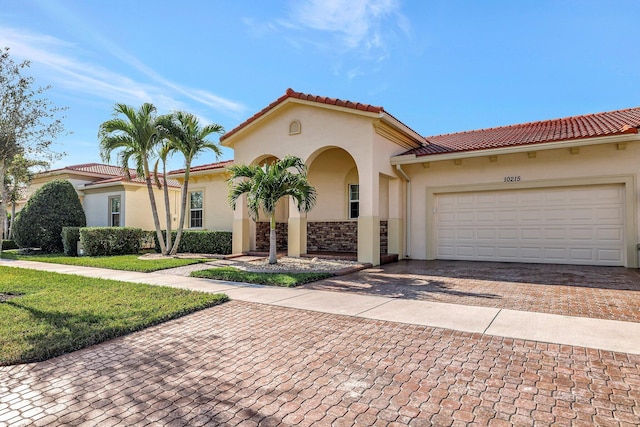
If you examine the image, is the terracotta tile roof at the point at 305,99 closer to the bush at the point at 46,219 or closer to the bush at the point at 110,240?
the bush at the point at 110,240

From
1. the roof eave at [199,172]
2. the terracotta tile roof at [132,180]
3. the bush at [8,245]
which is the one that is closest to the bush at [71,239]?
the terracotta tile roof at [132,180]

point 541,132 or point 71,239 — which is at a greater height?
point 541,132

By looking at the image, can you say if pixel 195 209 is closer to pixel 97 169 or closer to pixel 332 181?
pixel 332 181

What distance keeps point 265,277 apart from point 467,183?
7995 millimetres

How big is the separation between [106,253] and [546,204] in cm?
1704

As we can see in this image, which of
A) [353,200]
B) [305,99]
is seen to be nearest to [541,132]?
[353,200]

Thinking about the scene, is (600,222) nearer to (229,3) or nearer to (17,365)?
(229,3)

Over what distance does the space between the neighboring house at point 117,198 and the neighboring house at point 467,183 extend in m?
9.19

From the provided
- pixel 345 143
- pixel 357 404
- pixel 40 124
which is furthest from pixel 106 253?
pixel 357 404

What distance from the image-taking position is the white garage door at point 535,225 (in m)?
11.3

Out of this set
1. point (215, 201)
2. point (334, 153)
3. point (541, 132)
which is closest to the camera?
point (541, 132)

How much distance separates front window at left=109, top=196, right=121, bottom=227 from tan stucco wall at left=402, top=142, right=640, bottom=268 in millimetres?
16847

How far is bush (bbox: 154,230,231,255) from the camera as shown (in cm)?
1622

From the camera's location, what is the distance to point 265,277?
9.20 m
